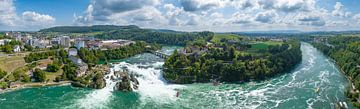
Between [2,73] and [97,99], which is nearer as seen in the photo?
[97,99]

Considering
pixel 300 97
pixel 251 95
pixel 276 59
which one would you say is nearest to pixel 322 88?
pixel 300 97

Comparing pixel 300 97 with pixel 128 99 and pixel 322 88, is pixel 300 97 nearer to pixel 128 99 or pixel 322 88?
pixel 322 88

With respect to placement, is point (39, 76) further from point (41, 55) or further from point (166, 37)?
point (166, 37)

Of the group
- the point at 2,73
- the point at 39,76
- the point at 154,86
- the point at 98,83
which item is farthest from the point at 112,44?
the point at 154,86

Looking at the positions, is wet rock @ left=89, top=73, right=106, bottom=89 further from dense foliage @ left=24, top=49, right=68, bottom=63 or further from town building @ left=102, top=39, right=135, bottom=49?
town building @ left=102, top=39, right=135, bottom=49

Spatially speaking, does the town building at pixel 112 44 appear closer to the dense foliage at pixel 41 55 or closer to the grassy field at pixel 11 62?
the dense foliage at pixel 41 55

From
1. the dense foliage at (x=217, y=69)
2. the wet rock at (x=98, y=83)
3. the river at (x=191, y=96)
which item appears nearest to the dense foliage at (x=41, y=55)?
the river at (x=191, y=96)

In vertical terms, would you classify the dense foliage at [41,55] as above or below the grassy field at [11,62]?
above

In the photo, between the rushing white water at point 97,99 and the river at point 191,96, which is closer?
the rushing white water at point 97,99
